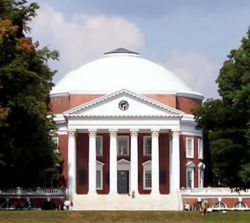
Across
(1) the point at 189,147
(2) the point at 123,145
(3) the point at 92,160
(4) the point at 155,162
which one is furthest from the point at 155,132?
(1) the point at 189,147

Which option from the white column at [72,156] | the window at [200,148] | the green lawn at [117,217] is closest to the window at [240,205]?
the window at [200,148]

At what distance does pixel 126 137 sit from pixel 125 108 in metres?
5.45

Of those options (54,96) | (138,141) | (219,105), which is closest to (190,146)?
(138,141)

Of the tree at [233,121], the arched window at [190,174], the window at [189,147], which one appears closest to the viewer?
the tree at [233,121]

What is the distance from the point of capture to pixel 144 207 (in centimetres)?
10481

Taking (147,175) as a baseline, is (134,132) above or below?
above

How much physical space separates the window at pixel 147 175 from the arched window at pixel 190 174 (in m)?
4.87

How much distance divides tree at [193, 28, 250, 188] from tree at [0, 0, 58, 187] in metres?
11.5

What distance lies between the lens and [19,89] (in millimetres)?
63375

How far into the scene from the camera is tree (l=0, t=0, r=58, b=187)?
61.2m

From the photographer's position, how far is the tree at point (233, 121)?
7006cm

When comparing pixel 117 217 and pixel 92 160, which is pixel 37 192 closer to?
pixel 92 160

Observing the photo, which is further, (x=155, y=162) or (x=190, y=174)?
(x=190, y=174)

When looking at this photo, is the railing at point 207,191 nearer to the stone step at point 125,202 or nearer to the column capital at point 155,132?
the stone step at point 125,202
